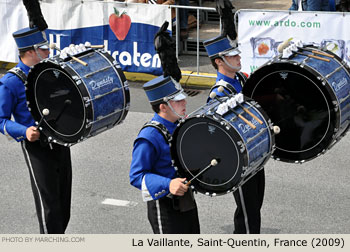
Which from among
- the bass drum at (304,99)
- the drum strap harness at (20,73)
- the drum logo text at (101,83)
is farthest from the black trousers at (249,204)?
the drum strap harness at (20,73)

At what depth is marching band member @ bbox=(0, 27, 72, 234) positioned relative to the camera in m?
6.76

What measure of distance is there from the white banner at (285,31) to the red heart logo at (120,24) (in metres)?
1.64

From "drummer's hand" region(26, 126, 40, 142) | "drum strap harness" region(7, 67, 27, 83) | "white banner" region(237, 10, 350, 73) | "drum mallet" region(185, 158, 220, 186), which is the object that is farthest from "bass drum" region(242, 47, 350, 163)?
"white banner" region(237, 10, 350, 73)

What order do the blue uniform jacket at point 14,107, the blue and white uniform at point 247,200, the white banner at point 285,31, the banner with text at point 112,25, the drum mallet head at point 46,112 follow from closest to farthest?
1. the drum mallet head at point 46,112
2. the blue uniform jacket at point 14,107
3. the blue and white uniform at point 247,200
4. the white banner at point 285,31
5. the banner with text at point 112,25

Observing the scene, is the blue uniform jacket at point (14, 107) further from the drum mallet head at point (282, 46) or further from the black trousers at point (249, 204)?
the drum mallet head at point (282, 46)

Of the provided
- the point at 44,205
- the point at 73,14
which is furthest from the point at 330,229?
the point at 73,14

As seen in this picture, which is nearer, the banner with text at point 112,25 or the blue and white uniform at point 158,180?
the blue and white uniform at point 158,180

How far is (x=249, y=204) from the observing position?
680 cm

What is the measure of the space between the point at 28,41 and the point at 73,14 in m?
4.79

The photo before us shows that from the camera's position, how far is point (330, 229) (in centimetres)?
739

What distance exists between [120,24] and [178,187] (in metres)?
6.10

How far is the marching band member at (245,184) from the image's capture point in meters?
6.79

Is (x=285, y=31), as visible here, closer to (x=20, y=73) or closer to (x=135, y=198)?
(x=135, y=198)

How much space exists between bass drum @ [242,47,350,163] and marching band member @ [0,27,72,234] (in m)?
1.82
